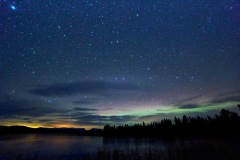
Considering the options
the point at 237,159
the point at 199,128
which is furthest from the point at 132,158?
the point at 199,128

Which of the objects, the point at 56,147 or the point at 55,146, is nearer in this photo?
the point at 56,147

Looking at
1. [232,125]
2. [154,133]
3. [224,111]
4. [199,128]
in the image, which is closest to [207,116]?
[199,128]

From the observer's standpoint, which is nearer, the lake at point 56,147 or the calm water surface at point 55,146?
the lake at point 56,147

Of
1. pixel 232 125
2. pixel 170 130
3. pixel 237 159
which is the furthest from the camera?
pixel 170 130

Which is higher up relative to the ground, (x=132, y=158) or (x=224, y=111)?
(x=224, y=111)

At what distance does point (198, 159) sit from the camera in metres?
19.2

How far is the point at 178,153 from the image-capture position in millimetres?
23094

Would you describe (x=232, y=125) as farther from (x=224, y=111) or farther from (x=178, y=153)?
(x=178, y=153)

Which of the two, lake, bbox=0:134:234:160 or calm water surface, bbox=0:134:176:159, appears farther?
calm water surface, bbox=0:134:176:159

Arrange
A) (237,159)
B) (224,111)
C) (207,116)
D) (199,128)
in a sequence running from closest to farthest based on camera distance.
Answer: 1. (237,159)
2. (224,111)
3. (199,128)
4. (207,116)

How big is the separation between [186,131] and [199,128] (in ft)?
62.2

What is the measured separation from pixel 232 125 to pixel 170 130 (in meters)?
85.6

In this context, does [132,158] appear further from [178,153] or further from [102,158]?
[178,153]

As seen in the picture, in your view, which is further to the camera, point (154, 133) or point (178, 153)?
point (154, 133)
